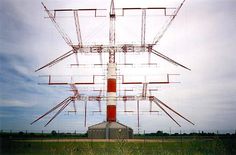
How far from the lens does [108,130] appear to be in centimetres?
3788

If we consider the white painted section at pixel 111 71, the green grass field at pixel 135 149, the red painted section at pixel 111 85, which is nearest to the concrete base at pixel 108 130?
the red painted section at pixel 111 85

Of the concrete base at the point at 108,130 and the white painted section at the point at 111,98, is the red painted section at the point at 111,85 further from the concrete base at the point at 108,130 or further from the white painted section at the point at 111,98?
the concrete base at the point at 108,130

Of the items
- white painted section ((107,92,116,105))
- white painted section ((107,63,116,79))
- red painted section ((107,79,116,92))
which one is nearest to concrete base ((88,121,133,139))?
white painted section ((107,92,116,105))

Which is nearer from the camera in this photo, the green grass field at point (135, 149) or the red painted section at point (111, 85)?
the green grass field at point (135, 149)

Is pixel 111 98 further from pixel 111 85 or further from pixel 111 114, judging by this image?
pixel 111 114

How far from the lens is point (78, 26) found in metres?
28.0

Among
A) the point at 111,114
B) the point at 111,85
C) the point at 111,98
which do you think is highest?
the point at 111,85

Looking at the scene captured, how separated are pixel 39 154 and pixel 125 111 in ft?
47.5

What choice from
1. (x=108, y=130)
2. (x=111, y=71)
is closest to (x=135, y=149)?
(x=108, y=130)

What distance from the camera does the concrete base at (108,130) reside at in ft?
123

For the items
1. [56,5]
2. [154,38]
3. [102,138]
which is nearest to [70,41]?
[56,5]

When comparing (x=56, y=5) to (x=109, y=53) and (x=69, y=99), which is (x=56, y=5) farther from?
(x=109, y=53)

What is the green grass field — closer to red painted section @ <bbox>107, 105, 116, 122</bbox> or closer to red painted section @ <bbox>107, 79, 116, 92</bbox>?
red painted section @ <bbox>107, 105, 116, 122</bbox>

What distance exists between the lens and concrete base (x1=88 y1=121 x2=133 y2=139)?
37625 mm
